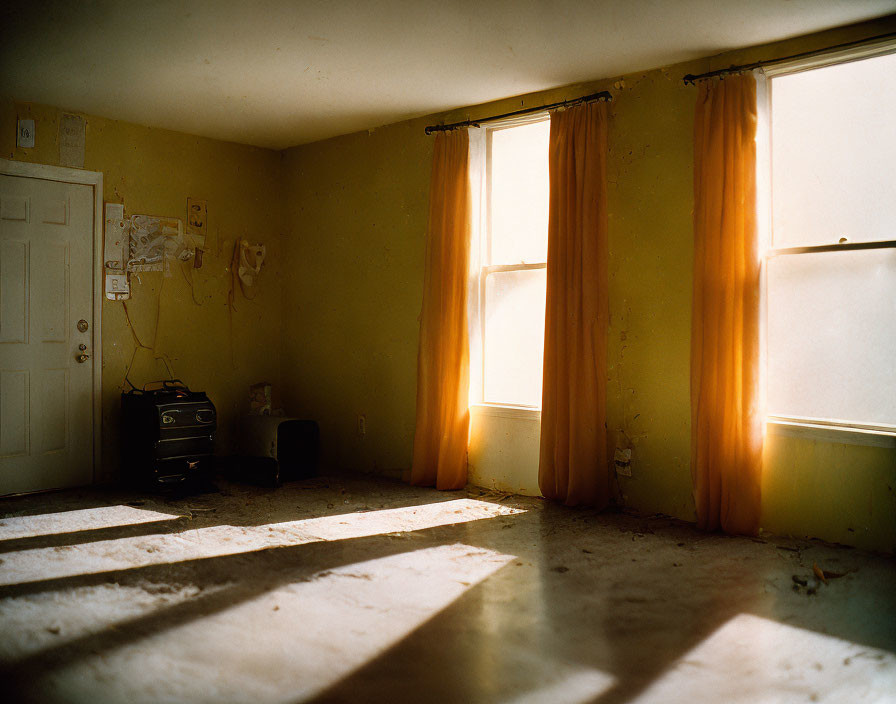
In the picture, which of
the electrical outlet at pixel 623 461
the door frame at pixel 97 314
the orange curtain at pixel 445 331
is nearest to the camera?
the electrical outlet at pixel 623 461

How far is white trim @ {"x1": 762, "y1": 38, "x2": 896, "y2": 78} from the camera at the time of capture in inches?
143

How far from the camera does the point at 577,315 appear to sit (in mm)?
4605

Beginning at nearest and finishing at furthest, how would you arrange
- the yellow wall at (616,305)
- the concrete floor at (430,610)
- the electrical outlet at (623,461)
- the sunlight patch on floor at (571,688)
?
the sunlight patch on floor at (571,688) → the concrete floor at (430,610) → the yellow wall at (616,305) → the electrical outlet at (623,461)

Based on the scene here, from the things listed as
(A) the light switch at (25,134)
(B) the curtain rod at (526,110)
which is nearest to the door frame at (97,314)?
(A) the light switch at (25,134)

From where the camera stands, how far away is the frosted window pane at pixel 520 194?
5.03m

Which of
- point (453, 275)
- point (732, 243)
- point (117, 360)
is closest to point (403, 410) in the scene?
point (453, 275)

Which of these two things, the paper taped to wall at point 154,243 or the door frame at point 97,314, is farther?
the paper taped to wall at point 154,243

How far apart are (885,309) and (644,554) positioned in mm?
1750

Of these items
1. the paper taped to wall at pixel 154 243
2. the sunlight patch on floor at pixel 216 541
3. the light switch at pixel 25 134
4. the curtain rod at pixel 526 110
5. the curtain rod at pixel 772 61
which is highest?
the curtain rod at pixel 526 110

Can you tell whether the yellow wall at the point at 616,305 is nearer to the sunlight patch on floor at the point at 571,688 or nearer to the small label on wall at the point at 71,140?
the small label on wall at the point at 71,140

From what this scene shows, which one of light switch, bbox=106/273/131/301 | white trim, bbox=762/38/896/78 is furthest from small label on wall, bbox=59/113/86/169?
white trim, bbox=762/38/896/78

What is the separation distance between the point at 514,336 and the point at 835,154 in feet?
7.46

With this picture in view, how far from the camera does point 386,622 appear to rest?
2852 millimetres

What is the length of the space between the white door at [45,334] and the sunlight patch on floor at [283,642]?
293 cm
